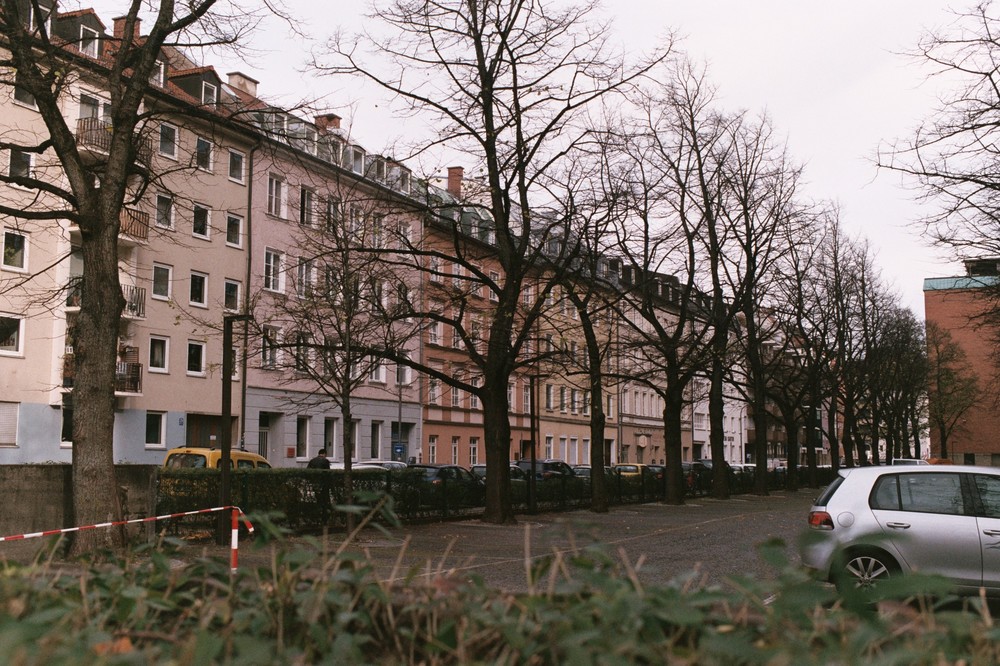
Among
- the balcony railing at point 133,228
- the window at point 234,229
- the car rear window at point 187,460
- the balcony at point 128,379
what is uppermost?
the window at point 234,229

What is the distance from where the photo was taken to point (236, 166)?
45.1m

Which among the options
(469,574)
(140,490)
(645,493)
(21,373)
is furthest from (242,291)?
(469,574)

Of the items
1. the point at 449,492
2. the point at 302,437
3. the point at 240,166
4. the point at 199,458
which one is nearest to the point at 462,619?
the point at 449,492

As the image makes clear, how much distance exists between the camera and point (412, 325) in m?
27.3

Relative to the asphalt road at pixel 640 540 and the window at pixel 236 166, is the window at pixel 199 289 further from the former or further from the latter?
the asphalt road at pixel 640 540

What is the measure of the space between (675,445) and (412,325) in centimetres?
1274

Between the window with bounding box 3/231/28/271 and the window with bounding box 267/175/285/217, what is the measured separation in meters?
11.8

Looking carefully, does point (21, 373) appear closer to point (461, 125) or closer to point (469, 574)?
point (461, 125)

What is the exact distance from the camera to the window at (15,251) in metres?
35.9

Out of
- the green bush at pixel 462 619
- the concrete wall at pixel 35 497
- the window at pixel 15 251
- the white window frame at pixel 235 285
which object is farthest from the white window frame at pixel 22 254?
the green bush at pixel 462 619

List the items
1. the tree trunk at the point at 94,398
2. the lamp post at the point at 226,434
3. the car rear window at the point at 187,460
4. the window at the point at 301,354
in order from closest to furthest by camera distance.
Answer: the tree trunk at the point at 94,398 < the lamp post at the point at 226,434 < the window at the point at 301,354 < the car rear window at the point at 187,460

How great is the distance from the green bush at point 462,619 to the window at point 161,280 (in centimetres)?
3949

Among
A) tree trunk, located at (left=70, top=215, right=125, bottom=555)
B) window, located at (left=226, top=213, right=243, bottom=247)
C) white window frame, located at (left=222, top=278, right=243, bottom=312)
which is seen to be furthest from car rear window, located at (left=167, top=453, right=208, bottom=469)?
window, located at (left=226, top=213, right=243, bottom=247)

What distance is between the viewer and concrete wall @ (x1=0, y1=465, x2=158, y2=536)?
15523mm
